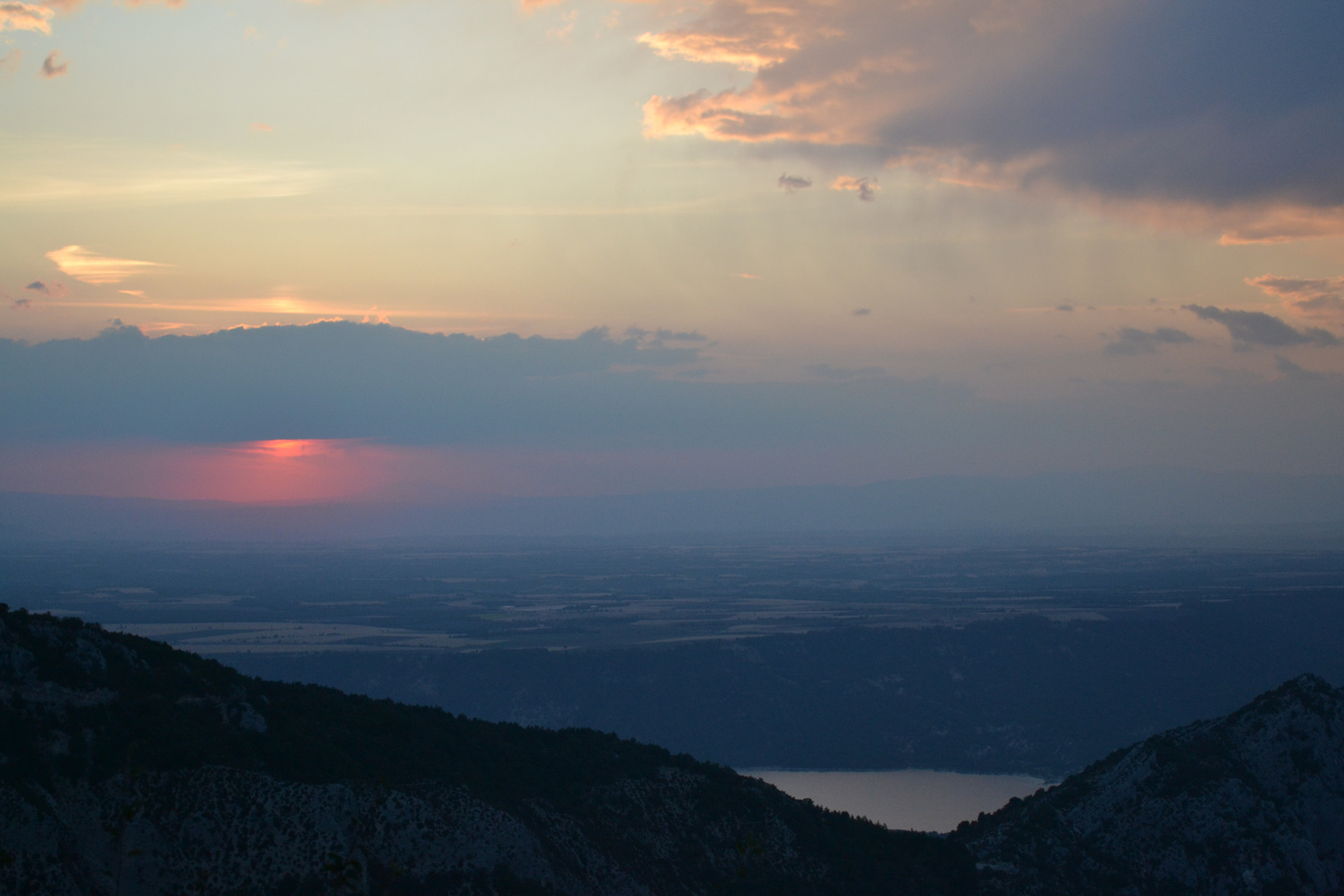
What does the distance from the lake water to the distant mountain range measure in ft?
74.4

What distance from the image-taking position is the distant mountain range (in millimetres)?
31172

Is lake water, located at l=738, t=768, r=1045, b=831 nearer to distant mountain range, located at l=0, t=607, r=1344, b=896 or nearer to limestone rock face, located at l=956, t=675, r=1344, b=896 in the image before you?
limestone rock face, located at l=956, t=675, r=1344, b=896

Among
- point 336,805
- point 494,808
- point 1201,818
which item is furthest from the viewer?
point 1201,818

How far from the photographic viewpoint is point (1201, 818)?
4750 cm

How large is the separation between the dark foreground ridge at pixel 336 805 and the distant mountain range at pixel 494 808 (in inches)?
3.0

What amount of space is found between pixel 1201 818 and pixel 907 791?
138 ft

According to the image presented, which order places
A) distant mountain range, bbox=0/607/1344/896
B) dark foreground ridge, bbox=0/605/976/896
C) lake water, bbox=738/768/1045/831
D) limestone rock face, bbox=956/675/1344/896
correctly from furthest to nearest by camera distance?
1. lake water, bbox=738/768/1045/831
2. limestone rock face, bbox=956/675/1344/896
3. distant mountain range, bbox=0/607/1344/896
4. dark foreground ridge, bbox=0/605/976/896

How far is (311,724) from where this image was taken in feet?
132

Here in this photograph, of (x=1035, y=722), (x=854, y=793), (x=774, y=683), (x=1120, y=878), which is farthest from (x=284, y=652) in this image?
(x=1120, y=878)

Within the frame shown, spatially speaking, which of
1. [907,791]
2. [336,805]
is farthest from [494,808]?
[907,791]

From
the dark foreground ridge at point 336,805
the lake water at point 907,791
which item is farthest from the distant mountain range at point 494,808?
the lake water at point 907,791

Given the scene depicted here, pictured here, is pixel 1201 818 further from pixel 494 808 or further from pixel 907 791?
pixel 907 791

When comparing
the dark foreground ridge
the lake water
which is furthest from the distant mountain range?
the lake water

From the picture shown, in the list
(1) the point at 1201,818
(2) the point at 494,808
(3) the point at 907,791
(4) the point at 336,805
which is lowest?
(3) the point at 907,791
